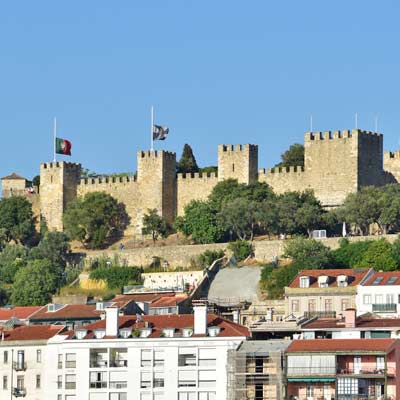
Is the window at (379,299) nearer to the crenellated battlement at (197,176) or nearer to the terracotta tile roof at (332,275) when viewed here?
the terracotta tile roof at (332,275)

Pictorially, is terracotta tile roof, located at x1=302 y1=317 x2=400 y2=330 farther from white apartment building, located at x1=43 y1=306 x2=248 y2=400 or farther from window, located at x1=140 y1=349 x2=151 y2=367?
window, located at x1=140 y1=349 x2=151 y2=367

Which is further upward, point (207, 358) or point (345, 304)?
point (345, 304)

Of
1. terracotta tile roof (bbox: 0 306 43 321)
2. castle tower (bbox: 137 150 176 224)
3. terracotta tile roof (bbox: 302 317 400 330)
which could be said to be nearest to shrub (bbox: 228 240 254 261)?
castle tower (bbox: 137 150 176 224)

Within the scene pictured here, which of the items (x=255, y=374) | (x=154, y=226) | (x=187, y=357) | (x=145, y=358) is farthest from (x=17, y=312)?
(x=255, y=374)

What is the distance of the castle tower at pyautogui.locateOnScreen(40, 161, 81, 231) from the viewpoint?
11281 cm

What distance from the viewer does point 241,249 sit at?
10012cm

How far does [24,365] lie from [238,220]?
27294 mm

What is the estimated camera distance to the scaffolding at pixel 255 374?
7056 centimetres

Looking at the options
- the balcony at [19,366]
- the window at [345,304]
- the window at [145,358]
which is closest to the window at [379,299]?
the window at [345,304]

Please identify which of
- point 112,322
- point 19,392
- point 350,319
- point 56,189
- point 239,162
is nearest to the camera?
point 350,319

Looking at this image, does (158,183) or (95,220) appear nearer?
(95,220)

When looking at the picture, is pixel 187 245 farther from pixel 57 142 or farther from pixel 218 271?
pixel 57 142

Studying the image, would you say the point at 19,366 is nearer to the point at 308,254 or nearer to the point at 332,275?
the point at 332,275

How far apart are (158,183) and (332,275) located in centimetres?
2359
